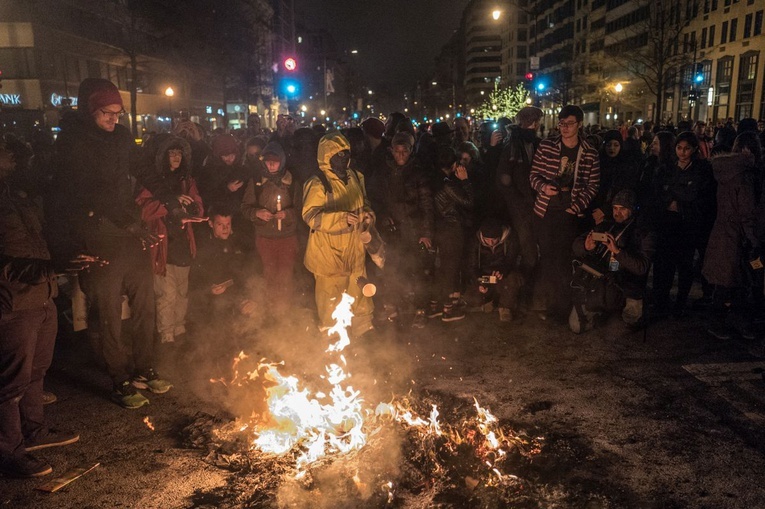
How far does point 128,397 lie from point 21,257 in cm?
170

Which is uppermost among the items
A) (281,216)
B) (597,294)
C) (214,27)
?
(214,27)

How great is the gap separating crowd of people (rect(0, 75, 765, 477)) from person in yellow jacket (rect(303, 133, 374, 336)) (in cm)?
2

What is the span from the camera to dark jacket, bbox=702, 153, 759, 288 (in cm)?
653

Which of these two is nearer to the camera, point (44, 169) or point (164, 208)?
point (164, 208)

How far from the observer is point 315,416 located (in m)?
4.51

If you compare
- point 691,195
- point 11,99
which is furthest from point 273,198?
point 11,99

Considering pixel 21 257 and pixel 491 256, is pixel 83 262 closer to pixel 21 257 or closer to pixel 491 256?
pixel 21 257

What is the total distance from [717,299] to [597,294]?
1509 millimetres

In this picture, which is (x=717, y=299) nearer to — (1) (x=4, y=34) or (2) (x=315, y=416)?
(2) (x=315, y=416)

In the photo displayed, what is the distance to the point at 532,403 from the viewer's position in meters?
5.09

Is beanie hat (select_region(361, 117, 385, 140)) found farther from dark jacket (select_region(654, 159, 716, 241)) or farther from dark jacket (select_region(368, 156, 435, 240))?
dark jacket (select_region(654, 159, 716, 241))

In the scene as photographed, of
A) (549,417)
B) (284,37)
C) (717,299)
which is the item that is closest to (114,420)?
(549,417)

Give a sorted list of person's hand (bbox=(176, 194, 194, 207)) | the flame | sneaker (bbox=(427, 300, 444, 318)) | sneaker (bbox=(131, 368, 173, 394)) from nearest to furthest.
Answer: the flame, sneaker (bbox=(131, 368, 173, 394)), person's hand (bbox=(176, 194, 194, 207)), sneaker (bbox=(427, 300, 444, 318))

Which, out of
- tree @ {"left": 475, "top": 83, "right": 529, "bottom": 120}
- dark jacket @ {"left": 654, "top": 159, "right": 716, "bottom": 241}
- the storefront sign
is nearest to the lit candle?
dark jacket @ {"left": 654, "top": 159, "right": 716, "bottom": 241}
